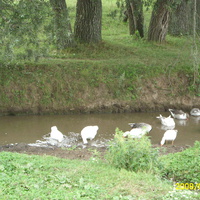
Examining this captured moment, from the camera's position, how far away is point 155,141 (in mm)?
13633

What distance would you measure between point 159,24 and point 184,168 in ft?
50.6

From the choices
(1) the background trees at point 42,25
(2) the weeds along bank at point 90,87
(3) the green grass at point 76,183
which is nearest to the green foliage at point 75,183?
(3) the green grass at point 76,183

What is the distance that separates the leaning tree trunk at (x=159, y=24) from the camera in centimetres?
2204

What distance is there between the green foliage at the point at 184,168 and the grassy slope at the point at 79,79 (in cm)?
821

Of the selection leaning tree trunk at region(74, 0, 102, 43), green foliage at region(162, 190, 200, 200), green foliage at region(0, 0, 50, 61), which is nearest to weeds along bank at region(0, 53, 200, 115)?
leaning tree trunk at region(74, 0, 102, 43)

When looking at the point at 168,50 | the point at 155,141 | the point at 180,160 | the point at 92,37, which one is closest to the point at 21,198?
the point at 180,160

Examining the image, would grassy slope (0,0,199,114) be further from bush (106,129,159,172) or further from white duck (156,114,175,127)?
bush (106,129,159,172)

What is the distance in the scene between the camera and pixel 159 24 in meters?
22.5

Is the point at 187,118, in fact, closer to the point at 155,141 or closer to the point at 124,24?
the point at 155,141

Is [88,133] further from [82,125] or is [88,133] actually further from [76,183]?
[76,183]

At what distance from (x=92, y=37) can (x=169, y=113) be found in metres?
6.13

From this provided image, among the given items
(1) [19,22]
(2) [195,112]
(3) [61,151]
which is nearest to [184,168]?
(3) [61,151]

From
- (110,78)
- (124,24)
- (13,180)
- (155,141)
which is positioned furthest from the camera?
(124,24)

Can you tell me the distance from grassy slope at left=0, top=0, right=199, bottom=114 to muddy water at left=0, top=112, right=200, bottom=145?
0.71 metres
